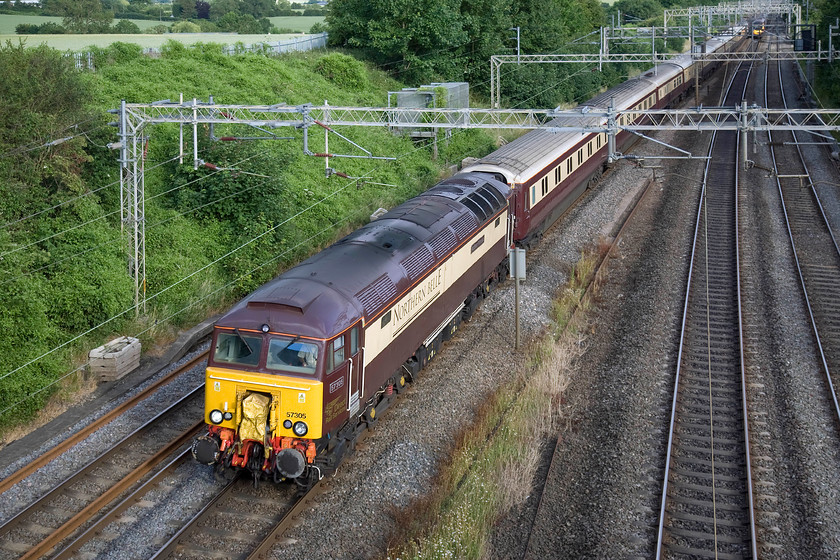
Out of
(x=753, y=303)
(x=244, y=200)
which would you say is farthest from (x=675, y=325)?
(x=244, y=200)

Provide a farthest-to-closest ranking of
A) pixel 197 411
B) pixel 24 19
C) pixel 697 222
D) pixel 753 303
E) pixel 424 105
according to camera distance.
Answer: pixel 24 19, pixel 424 105, pixel 697 222, pixel 753 303, pixel 197 411

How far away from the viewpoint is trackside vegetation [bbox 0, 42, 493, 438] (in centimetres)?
1862

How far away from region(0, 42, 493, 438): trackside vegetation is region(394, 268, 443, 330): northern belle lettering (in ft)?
23.9

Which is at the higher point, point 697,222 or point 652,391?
point 697,222

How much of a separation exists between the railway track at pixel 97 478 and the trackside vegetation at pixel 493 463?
15.5 feet

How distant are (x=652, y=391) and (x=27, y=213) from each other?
15814mm

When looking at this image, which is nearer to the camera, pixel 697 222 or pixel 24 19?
pixel 697 222

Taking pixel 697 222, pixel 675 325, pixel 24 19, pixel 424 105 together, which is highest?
pixel 24 19

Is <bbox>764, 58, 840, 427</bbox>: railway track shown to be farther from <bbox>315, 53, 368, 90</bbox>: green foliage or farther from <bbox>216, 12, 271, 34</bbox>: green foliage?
<bbox>216, 12, 271, 34</bbox>: green foliage

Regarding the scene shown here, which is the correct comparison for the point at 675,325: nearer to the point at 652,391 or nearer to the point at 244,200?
the point at 652,391

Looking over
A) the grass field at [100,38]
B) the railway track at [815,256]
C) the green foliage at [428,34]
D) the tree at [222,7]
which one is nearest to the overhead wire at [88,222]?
the grass field at [100,38]

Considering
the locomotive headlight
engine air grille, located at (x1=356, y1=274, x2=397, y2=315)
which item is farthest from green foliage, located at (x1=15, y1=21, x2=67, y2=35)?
the locomotive headlight

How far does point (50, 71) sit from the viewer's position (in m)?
23.0

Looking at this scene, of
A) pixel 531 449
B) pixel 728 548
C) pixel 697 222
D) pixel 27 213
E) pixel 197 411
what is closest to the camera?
pixel 728 548
